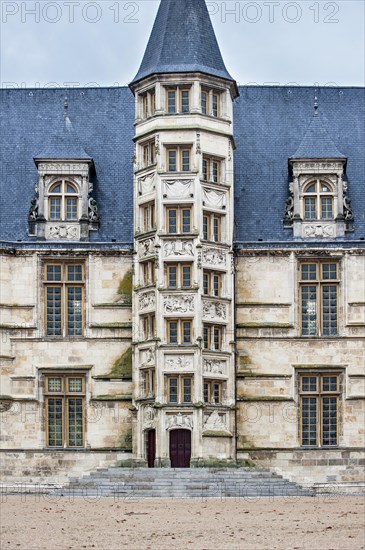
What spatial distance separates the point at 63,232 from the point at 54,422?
711cm

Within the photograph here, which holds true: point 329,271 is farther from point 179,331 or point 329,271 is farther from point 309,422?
point 179,331

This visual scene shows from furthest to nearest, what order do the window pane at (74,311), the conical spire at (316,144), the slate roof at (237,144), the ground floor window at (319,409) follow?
the slate roof at (237,144) → the conical spire at (316,144) → the window pane at (74,311) → the ground floor window at (319,409)

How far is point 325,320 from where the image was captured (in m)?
58.2

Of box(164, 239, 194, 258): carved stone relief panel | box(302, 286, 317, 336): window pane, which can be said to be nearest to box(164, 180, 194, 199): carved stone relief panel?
box(164, 239, 194, 258): carved stone relief panel

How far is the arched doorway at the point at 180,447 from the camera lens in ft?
183

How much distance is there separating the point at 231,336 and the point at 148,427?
4505mm

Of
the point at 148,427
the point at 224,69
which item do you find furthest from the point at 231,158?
the point at 148,427

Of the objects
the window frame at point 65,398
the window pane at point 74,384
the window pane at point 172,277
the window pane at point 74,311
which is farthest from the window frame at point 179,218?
the window pane at point 74,384

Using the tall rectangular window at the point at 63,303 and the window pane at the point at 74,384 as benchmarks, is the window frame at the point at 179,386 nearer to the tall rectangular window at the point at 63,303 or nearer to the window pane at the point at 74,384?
the window pane at the point at 74,384

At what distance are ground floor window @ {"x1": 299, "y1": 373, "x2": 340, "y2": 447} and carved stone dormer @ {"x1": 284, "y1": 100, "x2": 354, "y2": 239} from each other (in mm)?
5415

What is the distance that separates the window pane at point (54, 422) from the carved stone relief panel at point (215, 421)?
217 inches

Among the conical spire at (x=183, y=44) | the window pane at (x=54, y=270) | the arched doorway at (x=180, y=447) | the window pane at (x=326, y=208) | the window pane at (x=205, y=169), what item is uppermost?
the conical spire at (x=183, y=44)

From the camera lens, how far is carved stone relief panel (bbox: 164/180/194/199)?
57031mm

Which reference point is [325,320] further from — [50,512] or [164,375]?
[50,512]
